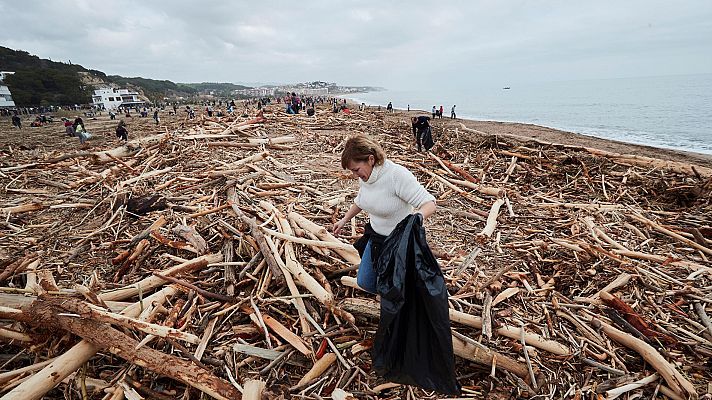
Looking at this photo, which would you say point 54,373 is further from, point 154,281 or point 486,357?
point 486,357

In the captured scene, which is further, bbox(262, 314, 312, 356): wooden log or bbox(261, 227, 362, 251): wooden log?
bbox(261, 227, 362, 251): wooden log

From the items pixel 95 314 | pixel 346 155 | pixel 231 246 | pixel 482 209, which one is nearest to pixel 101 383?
pixel 95 314

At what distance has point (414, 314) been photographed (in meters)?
2.36

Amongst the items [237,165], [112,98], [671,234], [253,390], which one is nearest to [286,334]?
[253,390]

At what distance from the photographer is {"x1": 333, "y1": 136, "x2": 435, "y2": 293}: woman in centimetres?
251

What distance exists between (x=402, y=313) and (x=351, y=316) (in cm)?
81

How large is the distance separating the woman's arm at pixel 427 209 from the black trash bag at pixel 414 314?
0.22ft

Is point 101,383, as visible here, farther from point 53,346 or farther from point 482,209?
point 482,209

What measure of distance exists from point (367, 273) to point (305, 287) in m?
0.85

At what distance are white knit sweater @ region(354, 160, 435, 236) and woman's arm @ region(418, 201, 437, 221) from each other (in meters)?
0.04

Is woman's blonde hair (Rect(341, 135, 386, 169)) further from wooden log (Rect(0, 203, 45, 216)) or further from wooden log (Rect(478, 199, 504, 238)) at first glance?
wooden log (Rect(0, 203, 45, 216))

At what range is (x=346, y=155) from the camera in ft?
8.46

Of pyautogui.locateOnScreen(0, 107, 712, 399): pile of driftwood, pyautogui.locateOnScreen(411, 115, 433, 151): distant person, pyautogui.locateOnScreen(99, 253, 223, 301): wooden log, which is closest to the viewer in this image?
pyautogui.locateOnScreen(0, 107, 712, 399): pile of driftwood

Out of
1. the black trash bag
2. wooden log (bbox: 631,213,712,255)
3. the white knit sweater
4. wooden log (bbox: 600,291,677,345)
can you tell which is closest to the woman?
the white knit sweater
